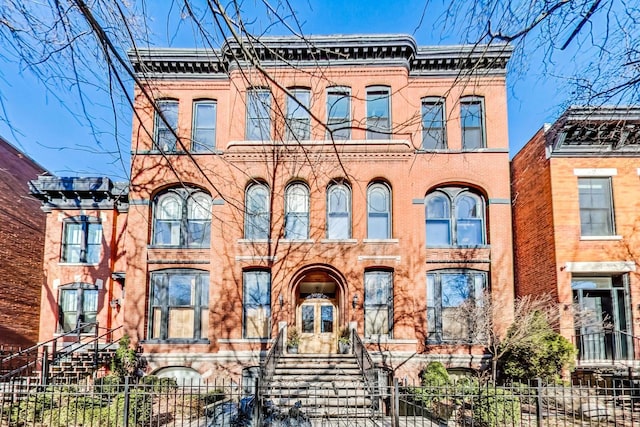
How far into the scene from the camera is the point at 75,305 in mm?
18672

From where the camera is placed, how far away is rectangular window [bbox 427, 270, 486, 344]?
1642 centimetres

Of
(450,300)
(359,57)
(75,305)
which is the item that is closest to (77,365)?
(75,305)

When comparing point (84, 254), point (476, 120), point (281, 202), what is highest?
point (476, 120)

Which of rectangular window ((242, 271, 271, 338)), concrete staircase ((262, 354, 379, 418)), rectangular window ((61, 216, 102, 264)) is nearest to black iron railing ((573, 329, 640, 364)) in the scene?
concrete staircase ((262, 354, 379, 418))

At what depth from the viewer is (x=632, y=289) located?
15.7 meters

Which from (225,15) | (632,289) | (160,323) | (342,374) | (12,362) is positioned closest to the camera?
(225,15)

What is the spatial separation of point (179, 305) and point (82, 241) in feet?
17.8

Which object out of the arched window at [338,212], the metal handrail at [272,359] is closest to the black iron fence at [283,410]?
the metal handrail at [272,359]

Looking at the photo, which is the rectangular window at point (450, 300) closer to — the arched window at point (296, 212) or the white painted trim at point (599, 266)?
the white painted trim at point (599, 266)

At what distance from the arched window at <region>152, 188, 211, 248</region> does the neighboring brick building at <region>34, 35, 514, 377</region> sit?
0.05m

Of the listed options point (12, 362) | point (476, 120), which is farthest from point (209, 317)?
point (476, 120)

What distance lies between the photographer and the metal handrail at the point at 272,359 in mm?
12242

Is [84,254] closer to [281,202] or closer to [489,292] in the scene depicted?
[281,202]

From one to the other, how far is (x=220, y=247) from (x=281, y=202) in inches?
104
